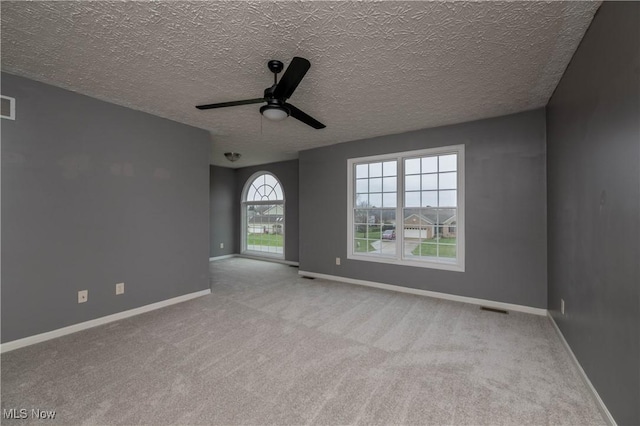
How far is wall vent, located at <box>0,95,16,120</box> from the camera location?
2.28 meters

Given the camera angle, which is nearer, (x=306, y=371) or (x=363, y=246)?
(x=306, y=371)

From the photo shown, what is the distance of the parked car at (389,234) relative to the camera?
425 cm

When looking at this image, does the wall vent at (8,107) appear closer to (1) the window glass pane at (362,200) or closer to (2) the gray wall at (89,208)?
(2) the gray wall at (89,208)

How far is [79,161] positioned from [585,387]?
4.82 m

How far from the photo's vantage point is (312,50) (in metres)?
1.96

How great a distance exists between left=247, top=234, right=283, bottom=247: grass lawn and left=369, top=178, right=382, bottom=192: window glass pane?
3.08m

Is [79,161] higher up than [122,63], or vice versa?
[122,63]

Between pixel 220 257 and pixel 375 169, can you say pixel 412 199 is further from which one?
pixel 220 257

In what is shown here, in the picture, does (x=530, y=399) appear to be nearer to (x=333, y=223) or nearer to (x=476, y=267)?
(x=476, y=267)

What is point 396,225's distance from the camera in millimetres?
4160

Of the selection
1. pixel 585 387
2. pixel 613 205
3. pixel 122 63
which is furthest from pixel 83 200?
pixel 585 387

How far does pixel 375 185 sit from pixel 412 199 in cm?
69

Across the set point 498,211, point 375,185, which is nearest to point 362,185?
point 375,185

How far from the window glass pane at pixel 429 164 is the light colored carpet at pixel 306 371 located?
78.4 inches
